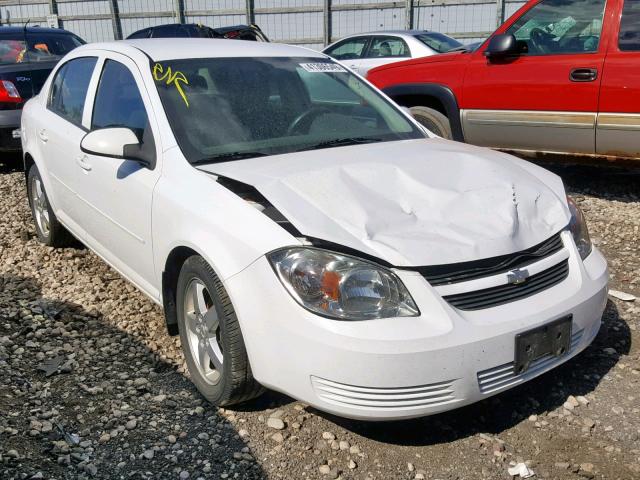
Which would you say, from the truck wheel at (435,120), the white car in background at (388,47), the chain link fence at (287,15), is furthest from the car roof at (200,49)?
the chain link fence at (287,15)

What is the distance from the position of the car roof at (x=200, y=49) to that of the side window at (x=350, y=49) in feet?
26.8

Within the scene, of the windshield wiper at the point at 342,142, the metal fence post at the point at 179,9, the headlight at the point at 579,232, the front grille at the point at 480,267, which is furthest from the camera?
the metal fence post at the point at 179,9

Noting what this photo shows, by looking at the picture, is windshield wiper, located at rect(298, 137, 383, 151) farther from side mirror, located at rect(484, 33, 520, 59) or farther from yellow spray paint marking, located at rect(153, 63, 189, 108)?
side mirror, located at rect(484, 33, 520, 59)

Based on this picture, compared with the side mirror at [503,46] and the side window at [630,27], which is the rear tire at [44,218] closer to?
the side mirror at [503,46]

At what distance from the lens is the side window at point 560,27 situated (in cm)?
583

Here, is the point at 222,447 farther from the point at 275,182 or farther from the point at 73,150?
the point at 73,150

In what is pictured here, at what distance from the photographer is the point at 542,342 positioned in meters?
2.74

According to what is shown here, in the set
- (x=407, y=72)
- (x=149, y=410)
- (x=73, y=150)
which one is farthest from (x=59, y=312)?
(x=407, y=72)

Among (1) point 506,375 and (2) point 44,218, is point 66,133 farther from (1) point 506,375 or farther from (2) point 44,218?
(1) point 506,375

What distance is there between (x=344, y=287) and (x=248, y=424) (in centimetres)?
87

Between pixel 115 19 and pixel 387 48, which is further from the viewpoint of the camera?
pixel 115 19

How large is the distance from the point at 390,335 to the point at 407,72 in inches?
197

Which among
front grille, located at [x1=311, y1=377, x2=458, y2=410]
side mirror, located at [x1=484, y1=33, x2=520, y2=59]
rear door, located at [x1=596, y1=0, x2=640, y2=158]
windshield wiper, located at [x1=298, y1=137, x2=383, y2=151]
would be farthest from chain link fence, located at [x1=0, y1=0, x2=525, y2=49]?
front grille, located at [x1=311, y1=377, x2=458, y2=410]

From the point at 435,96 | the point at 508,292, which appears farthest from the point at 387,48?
the point at 508,292
